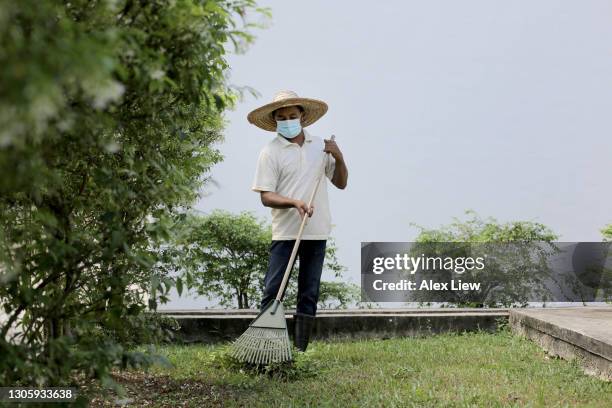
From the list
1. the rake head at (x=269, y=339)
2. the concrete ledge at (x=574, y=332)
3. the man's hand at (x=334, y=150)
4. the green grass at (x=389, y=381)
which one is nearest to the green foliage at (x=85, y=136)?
the green grass at (x=389, y=381)

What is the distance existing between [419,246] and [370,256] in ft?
2.72

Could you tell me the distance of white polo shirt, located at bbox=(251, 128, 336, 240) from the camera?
5480 millimetres

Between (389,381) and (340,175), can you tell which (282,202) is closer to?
(340,175)

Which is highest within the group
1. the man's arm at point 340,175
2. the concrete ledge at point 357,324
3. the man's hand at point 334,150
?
the man's hand at point 334,150

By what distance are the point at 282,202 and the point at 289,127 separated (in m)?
0.62

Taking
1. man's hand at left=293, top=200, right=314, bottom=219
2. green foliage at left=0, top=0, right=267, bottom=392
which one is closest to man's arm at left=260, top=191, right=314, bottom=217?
man's hand at left=293, top=200, right=314, bottom=219

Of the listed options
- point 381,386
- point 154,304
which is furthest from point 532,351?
point 154,304

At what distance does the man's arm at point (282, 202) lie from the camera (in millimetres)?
5211

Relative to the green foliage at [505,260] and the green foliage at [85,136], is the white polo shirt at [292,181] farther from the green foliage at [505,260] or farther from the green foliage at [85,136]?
the green foliage at [505,260]

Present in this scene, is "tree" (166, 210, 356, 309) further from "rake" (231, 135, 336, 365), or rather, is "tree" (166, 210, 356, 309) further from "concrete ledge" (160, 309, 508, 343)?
"rake" (231, 135, 336, 365)

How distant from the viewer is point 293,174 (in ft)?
18.2

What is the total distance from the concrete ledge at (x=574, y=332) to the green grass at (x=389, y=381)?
0.10m

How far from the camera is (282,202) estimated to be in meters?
5.29

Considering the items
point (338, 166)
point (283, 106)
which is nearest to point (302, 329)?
point (338, 166)
